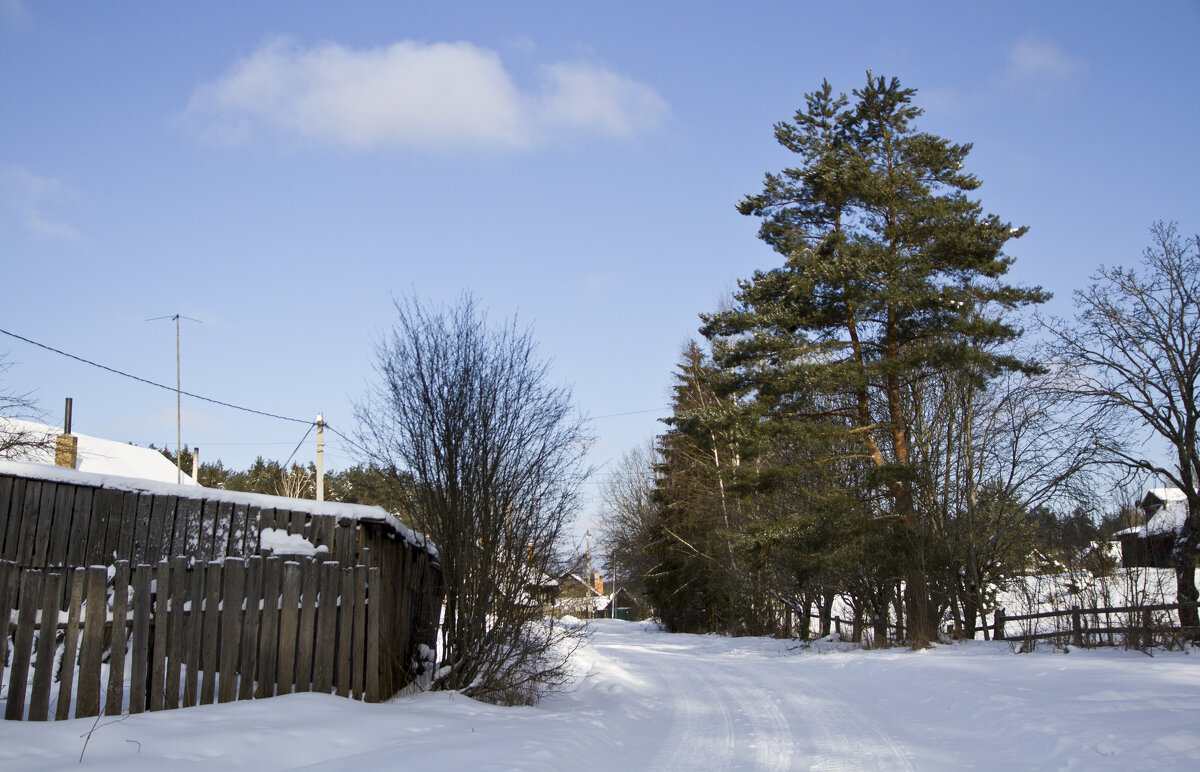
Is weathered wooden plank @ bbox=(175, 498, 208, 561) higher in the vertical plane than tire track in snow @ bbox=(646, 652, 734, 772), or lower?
higher

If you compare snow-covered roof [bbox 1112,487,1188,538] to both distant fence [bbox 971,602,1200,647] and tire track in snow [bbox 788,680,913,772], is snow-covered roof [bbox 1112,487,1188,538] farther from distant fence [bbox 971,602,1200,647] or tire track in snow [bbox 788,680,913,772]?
tire track in snow [bbox 788,680,913,772]

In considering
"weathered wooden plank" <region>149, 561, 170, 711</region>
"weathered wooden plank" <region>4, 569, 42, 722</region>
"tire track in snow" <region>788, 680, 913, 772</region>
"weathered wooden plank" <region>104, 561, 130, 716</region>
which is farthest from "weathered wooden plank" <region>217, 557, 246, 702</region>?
"tire track in snow" <region>788, 680, 913, 772</region>

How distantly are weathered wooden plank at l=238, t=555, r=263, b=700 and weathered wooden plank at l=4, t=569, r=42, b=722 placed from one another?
1.52m

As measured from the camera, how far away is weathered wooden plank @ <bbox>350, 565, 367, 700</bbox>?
780 cm

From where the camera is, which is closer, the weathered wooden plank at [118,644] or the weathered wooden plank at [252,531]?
the weathered wooden plank at [118,644]

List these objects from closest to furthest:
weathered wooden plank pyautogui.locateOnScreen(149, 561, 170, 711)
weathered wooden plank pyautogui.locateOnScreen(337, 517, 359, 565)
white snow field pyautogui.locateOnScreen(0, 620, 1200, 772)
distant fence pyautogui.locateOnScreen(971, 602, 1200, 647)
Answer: white snow field pyautogui.locateOnScreen(0, 620, 1200, 772), weathered wooden plank pyautogui.locateOnScreen(149, 561, 170, 711), weathered wooden plank pyautogui.locateOnScreen(337, 517, 359, 565), distant fence pyautogui.locateOnScreen(971, 602, 1200, 647)

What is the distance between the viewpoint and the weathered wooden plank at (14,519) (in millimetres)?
7758

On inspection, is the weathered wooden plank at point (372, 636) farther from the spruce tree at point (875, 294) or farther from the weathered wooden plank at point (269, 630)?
the spruce tree at point (875, 294)

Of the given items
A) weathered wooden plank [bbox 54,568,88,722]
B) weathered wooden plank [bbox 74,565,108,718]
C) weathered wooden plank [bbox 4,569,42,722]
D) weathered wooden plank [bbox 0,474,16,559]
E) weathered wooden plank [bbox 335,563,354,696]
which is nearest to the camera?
weathered wooden plank [bbox 4,569,42,722]

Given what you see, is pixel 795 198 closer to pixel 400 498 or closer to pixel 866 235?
pixel 866 235

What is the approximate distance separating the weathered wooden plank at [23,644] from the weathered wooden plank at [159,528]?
2.32 metres

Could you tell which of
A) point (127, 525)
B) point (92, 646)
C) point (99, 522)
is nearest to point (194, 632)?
point (92, 646)

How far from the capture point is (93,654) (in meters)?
5.85

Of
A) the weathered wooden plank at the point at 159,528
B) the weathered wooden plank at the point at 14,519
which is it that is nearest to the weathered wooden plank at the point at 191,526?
the weathered wooden plank at the point at 159,528
